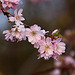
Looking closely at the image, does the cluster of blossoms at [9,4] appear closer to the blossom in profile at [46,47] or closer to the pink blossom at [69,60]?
the blossom in profile at [46,47]

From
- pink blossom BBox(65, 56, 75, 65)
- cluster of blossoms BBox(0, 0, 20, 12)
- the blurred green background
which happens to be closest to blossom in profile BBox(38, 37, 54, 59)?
cluster of blossoms BBox(0, 0, 20, 12)

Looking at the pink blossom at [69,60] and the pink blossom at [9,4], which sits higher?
the pink blossom at [69,60]

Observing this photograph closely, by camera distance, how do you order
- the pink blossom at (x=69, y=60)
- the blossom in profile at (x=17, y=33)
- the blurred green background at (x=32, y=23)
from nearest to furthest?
the blossom in profile at (x=17, y=33) → the pink blossom at (x=69, y=60) → the blurred green background at (x=32, y=23)

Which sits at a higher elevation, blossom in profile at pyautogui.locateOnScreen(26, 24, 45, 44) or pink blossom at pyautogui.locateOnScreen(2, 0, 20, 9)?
pink blossom at pyautogui.locateOnScreen(2, 0, 20, 9)

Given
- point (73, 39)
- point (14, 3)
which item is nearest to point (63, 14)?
point (73, 39)

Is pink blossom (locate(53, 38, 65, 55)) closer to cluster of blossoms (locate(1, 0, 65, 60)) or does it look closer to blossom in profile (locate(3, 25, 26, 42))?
cluster of blossoms (locate(1, 0, 65, 60))

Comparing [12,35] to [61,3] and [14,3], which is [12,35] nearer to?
[14,3]

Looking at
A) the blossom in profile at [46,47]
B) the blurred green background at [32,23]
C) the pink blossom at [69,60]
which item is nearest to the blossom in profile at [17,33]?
the blossom in profile at [46,47]
